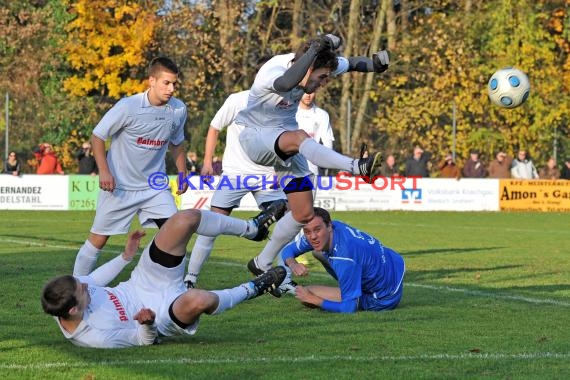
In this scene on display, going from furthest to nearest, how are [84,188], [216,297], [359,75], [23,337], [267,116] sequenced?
[359,75] < [84,188] < [267,116] < [23,337] < [216,297]

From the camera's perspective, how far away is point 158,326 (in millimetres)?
8586

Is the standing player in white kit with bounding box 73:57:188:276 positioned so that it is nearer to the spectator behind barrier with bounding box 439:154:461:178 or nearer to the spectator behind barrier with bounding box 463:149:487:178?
the spectator behind barrier with bounding box 439:154:461:178

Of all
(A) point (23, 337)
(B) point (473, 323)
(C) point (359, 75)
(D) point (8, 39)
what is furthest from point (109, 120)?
(D) point (8, 39)

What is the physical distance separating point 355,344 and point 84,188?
24.3 meters

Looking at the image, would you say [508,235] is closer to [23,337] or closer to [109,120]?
[109,120]

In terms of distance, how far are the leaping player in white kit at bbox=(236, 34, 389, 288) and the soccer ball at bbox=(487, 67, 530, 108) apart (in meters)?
5.27

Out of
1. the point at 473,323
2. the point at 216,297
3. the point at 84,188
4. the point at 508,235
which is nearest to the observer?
the point at 216,297

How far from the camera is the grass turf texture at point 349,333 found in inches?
308

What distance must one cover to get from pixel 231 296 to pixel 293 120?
2.80 metres

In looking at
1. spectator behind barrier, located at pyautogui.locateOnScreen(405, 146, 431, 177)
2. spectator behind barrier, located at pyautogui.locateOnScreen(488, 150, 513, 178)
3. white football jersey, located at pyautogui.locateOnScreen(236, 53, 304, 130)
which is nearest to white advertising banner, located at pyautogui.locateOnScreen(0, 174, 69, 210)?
spectator behind barrier, located at pyautogui.locateOnScreen(405, 146, 431, 177)

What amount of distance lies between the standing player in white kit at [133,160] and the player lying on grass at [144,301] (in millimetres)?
2955

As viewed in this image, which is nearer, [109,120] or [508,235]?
[109,120]

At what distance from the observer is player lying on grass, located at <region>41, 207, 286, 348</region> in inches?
323

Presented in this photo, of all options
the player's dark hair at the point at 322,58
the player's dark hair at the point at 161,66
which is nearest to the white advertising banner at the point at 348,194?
the player's dark hair at the point at 161,66
